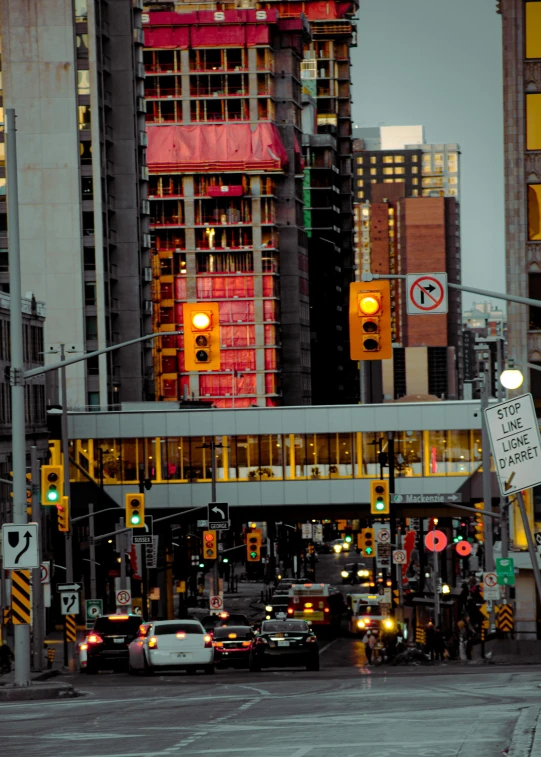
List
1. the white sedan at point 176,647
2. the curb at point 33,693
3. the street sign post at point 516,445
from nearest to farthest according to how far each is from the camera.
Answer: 1. the street sign post at point 516,445
2. the curb at point 33,693
3. the white sedan at point 176,647

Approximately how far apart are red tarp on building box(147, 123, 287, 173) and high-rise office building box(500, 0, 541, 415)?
88828mm

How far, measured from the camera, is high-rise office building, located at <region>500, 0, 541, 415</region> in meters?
57.2

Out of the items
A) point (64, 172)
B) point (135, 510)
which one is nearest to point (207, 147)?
point (64, 172)

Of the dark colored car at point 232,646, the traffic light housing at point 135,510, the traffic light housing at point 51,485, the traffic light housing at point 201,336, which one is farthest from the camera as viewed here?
the traffic light housing at point 135,510

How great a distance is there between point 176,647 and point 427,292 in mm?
13979

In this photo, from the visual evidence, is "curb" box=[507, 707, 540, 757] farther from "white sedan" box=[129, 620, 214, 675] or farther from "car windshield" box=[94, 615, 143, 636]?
"car windshield" box=[94, 615, 143, 636]

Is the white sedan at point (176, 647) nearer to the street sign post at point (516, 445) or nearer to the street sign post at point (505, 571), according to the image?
the street sign post at point (516, 445)

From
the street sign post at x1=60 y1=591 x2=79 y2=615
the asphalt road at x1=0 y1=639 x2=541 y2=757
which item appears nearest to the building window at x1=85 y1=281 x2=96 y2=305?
the street sign post at x1=60 y1=591 x2=79 y2=615

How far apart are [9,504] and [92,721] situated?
52.0 meters

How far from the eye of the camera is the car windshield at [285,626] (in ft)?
119

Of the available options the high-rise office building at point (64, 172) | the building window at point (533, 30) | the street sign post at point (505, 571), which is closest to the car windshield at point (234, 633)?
the street sign post at point (505, 571)

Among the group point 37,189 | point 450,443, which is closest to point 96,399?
point 37,189

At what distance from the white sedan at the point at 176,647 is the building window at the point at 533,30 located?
3074 cm

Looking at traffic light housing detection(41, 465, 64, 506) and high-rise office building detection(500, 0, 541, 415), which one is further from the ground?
high-rise office building detection(500, 0, 541, 415)
